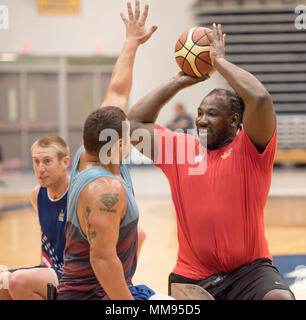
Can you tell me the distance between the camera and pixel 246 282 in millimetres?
2510

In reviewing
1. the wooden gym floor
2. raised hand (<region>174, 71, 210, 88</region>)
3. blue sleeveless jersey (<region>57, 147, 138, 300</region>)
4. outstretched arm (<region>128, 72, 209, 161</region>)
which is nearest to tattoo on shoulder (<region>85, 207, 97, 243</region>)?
blue sleeveless jersey (<region>57, 147, 138, 300</region>)

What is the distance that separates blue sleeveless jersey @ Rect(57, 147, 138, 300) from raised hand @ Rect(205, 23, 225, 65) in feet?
3.13

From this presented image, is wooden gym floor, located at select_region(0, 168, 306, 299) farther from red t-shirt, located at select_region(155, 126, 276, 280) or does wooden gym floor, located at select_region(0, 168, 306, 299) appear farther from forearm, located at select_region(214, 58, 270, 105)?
forearm, located at select_region(214, 58, 270, 105)

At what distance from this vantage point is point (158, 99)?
2900mm

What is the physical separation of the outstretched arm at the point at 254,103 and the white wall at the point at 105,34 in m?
9.28

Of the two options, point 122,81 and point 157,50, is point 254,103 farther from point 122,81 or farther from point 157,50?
point 157,50

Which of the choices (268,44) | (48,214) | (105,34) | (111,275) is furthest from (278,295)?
(105,34)

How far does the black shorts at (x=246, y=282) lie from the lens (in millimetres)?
2430

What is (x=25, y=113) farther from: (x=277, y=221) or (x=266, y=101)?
(x=266, y=101)

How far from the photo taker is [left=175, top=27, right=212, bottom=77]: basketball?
288 centimetres

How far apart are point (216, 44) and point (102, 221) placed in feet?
4.22

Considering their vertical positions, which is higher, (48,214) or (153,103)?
(153,103)

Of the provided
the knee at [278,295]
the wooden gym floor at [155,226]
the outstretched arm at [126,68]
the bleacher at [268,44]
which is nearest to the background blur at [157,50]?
the bleacher at [268,44]

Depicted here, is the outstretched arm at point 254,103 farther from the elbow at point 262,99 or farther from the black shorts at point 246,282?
the black shorts at point 246,282
